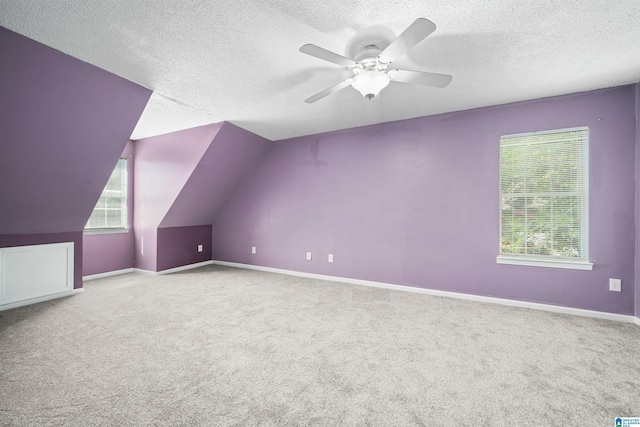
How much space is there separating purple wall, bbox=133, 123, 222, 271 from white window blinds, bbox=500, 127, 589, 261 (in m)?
3.84

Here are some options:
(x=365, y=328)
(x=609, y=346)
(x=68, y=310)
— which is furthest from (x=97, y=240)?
(x=609, y=346)

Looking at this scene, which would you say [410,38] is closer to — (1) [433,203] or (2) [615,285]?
(1) [433,203]

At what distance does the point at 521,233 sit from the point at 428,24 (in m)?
2.74

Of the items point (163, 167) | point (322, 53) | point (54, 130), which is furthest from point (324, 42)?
point (163, 167)

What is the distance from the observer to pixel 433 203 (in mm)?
3502

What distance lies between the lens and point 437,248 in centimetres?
348

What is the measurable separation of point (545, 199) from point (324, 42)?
2.89m

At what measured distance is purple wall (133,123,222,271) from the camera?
13.2 feet

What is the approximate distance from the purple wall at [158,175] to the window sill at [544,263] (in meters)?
4.06

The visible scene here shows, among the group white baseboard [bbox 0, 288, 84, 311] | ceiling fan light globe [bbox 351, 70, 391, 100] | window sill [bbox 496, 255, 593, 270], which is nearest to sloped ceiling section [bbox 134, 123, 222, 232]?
white baseboard [bbox 0, 288, 84, 311]

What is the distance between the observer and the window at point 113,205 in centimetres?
436

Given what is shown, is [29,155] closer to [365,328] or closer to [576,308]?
[365,328]

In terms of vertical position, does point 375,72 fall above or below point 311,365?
above

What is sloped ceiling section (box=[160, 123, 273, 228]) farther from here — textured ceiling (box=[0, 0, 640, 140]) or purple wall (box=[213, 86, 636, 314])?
textured ceiling (box=[0, 0, 640, 140])
